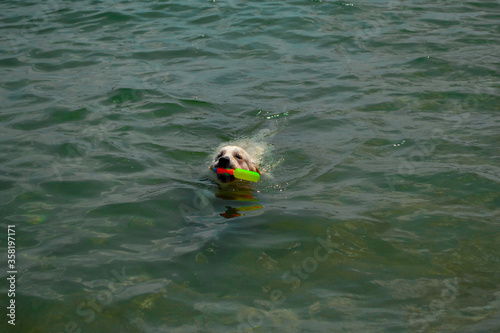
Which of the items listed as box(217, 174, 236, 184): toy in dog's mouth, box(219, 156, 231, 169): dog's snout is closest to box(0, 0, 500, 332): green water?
box(217, 174, 236, 184): toy in dog's mouth

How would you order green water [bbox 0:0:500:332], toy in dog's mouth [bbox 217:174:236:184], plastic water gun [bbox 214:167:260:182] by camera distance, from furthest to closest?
toy in dog's mouth [bbox 217:174:236:184], plastic water gun [bbox 214:167:260:182], green water [bbox 0:0:500:332]

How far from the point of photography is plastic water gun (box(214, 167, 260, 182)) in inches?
262

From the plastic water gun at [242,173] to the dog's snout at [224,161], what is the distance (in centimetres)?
6

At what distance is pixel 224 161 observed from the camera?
22.0ft

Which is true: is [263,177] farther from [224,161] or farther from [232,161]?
[224,161]

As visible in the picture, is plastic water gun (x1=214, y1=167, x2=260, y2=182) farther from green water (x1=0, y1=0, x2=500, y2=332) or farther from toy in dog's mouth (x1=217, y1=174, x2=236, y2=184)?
green water (x1=0, y1=0, x2=500, y2=332)

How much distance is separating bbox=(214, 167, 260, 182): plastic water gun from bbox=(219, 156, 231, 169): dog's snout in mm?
56

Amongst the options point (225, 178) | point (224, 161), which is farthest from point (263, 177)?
point (224, 161)

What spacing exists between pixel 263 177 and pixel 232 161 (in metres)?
0.72

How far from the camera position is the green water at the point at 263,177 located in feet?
14.6

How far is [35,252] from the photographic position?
5.23 meters

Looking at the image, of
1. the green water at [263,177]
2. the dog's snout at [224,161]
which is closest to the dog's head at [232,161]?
the dog's snout at [224,161]

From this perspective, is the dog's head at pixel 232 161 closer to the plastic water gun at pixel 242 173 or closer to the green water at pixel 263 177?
the plastic water gun at pixel 242 173

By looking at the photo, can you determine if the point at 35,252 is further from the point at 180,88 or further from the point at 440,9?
the point at 440,9
